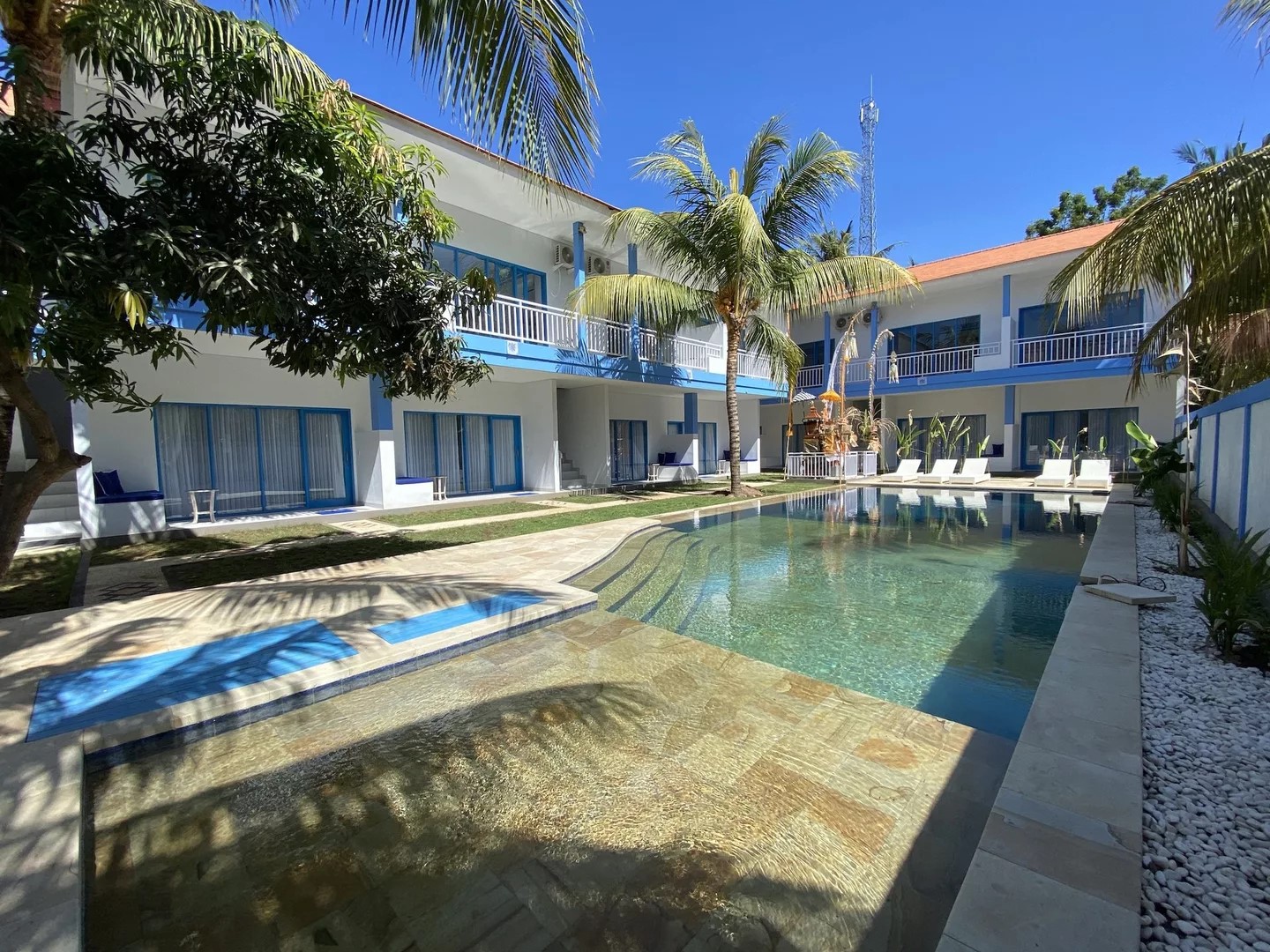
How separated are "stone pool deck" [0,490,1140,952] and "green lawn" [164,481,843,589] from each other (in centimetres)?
77

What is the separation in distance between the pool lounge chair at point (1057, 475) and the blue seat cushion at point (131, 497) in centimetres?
2059

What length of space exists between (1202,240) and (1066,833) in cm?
507

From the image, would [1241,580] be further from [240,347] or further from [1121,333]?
[1121,333]

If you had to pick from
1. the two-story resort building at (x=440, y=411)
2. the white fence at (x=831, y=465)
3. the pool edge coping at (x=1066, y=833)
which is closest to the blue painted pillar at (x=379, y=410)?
the two-story resort building at (x=440, y=411)

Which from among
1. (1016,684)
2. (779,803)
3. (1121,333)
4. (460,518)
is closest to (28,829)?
(779,803)

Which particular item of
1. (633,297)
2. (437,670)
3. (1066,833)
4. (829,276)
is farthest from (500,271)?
(1066,833)

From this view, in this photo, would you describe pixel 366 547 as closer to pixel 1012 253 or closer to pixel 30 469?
pixel 30 469

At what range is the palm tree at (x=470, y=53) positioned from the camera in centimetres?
343

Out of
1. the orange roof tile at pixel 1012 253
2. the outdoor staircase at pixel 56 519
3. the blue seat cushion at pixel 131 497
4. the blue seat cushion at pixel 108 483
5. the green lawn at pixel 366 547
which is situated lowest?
the green lawn at pixel 366 547

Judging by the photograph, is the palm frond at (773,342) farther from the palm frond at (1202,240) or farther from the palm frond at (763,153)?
the palm frond at (1202,240)

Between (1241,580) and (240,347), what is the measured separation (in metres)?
13.6

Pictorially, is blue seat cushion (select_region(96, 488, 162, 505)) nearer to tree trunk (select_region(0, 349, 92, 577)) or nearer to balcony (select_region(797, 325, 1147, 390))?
tree trunk (select_region(0, 349, 92, 577))

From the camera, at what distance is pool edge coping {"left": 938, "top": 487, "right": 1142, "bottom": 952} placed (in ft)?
5.91

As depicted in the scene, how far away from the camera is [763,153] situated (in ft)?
43.8
